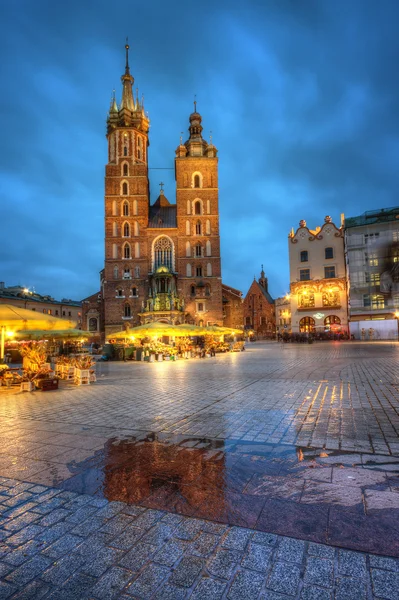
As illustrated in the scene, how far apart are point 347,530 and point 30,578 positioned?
2251 mm

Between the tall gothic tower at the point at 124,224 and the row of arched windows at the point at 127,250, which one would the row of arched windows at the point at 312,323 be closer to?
the tall gothic tower at the point at 124,224

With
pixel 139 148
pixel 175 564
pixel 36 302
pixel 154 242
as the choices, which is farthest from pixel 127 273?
pixel 175 564

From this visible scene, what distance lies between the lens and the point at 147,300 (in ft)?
155

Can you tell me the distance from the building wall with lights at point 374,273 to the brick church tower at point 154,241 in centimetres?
1706

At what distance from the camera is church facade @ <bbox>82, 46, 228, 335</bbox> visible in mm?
47812

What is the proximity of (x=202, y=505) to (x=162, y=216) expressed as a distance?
5249 centimetres

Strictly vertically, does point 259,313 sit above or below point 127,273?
below

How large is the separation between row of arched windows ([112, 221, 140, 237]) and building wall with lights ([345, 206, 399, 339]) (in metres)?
27.9

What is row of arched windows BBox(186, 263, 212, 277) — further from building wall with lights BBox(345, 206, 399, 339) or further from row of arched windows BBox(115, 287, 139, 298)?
building wall with lights BBox(345, 206, 399, 339)

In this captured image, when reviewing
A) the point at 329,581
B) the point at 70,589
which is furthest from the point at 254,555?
the point at 70,589

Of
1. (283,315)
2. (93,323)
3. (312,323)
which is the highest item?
(283,315)

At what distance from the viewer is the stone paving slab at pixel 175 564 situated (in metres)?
2.08

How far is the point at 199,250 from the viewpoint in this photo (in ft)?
162

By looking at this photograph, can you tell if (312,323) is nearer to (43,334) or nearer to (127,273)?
(127,273)
